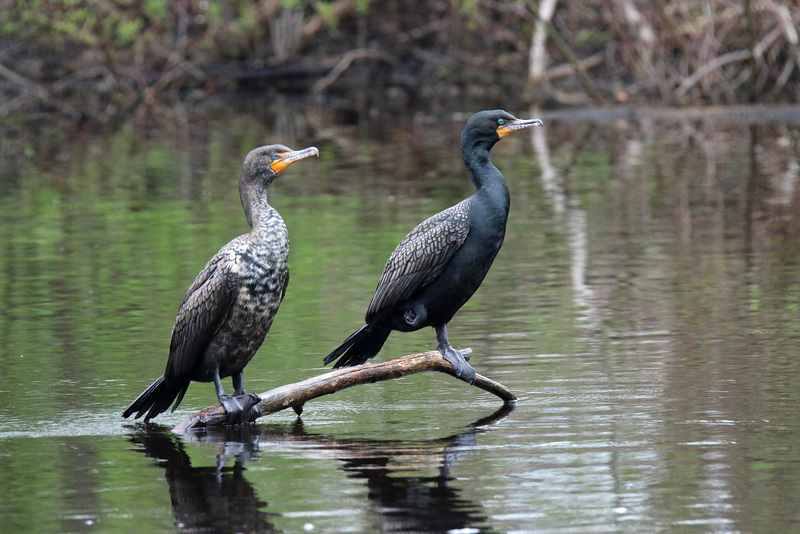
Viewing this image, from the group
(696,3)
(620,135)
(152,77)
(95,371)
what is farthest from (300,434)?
(152,77)

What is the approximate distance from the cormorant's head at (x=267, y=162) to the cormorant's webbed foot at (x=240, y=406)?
113cm

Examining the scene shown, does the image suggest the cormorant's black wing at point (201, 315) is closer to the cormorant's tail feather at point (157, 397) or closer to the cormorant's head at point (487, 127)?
the cormorant's tail feather at point (157, 397)

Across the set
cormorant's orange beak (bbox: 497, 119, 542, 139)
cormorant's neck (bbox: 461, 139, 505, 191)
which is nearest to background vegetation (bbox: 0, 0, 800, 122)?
cormorant's orange beak (bbox: 497, 119, 542, 139)

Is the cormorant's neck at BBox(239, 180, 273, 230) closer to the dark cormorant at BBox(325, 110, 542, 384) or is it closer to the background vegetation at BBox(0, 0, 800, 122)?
the dark cormorant at BBox(325, 110, 542, 384)

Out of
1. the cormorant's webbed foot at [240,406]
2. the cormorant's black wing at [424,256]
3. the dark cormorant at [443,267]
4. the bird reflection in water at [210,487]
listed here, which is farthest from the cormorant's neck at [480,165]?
the bird reflection in water at [210,487]

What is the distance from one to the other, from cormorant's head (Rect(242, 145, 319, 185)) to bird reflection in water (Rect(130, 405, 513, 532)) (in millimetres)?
1329

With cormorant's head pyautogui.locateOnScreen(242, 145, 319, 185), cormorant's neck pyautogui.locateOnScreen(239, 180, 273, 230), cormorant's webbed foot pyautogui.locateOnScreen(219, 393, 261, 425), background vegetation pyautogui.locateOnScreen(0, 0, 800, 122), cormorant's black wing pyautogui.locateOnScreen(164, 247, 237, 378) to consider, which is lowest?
cormorant's webbed foot pyautogui.locateOnScreen(219, 393, 261, 425)

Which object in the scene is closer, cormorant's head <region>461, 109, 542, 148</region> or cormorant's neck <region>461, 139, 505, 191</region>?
cormorant's neck <region>461, 139, 505, 191</region>

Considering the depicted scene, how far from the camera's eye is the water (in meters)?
5.55

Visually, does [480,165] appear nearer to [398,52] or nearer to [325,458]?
[325,458]

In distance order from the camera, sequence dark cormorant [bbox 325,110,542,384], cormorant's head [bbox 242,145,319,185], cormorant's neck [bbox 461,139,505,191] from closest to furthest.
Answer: cormorant's head [bbox 242,145,319,185] < dark cormorant [bbox 325,110,542,384] < cormorant's neck [bbox 461,139,505,191]

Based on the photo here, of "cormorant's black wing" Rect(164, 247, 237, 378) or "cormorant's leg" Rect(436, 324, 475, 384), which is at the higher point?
"cormorant's black wing" Rect(164, 247, 237, 378)

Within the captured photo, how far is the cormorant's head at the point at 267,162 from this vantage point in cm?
692

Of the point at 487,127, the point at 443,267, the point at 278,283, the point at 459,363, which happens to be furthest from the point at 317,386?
the point at 487,127
